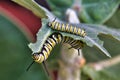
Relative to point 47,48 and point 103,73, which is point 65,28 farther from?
point 103,73

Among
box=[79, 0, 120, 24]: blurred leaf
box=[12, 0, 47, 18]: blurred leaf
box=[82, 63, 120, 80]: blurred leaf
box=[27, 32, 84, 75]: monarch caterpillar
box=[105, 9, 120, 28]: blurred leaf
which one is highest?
box=[12, 0, 47, 18]: blurred leaf

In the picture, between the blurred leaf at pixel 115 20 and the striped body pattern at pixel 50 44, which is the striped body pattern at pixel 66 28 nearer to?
the striped body pattern at pixel 50 44

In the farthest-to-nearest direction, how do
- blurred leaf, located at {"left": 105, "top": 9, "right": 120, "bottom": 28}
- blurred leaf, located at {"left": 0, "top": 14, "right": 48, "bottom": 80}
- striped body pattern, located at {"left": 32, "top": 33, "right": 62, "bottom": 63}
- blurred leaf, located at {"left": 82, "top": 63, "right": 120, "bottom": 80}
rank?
blurred leaf, located at {"left": 105, "top": 9, "right": 120, "bottom": 28}
blurred leaf, located at {"left": 82, "top": 63, "right": 120, "bottom": 80}
blurred leaf, located at {"left": 0, "top": 14, "right": 48, "bottom": 80}
striped body pattern, located at {"left": 32, "top": 33, "right": 62, "bottom": 63}

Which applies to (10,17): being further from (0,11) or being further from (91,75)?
(91,75)

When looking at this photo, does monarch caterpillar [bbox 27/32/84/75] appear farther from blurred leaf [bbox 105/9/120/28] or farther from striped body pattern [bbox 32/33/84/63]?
blurred leaf [bbox 105/9/120/28]

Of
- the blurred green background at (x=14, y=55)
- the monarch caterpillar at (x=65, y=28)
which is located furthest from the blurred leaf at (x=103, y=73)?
the monarch caterpillar at (x=65, y=28)

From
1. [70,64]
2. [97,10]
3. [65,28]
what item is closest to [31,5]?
[65,28]

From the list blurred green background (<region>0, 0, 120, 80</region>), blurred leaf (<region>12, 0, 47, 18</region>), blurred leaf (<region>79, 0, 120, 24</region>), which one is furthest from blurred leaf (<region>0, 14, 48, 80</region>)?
blurred leaf (<region>79, 0, 120, 24</region>)
